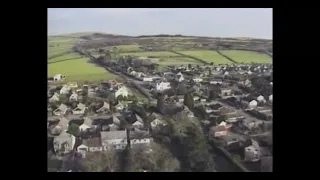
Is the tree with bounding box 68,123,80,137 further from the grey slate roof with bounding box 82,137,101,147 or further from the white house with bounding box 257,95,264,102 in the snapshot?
the white house with bounding box 257,95,264,102

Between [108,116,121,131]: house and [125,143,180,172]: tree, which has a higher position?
[108,116,121,131]: house

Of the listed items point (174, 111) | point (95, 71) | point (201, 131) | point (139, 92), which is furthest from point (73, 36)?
point (201, 131)

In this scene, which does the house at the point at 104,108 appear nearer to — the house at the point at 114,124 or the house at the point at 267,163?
the house at the point at 114,124

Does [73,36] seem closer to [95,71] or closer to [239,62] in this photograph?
[95,71]

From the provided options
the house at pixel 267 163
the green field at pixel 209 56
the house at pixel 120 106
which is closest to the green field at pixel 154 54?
the green field at pixel 209 56

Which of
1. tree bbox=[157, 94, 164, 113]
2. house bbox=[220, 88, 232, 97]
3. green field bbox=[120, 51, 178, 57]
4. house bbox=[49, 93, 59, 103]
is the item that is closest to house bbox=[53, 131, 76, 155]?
house bbox=[49, 93, 59, 103]

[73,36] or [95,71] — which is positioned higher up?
[73,36]
